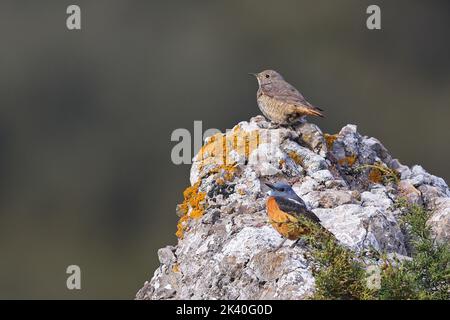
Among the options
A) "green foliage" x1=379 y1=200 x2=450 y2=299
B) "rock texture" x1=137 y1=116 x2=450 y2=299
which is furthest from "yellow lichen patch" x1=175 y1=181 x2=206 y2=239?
"green foliage" x1=379 y1=200 x2=450 y2=299

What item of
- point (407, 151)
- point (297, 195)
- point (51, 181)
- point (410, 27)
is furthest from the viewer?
point (410, 27)

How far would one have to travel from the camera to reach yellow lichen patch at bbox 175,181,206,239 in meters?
11.9

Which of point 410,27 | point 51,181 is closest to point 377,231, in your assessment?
point 51,181

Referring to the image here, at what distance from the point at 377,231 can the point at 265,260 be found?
1.22 meters

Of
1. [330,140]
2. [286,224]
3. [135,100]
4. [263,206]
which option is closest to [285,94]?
[330,140]

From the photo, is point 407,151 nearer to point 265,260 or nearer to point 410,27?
point 410,27

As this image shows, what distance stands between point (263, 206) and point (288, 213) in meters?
1.02

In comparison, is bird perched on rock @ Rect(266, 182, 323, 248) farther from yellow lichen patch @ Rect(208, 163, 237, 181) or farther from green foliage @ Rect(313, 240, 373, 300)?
yellow lichen patch @ Rect(208, 163, 237, 181)

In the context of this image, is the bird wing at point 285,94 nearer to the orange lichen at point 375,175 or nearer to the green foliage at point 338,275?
the orange lichen at point 375,175

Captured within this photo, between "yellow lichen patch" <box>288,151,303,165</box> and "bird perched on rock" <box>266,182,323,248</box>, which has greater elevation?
"yellow lichen patch" <box>288,151,303,165</box>

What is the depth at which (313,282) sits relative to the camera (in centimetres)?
1006

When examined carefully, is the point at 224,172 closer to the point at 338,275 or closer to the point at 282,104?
the point at 282,104

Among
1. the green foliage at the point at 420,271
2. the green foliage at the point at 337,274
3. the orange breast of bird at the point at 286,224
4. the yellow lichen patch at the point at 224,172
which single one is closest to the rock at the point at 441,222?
the green foliage at the point at 420,271

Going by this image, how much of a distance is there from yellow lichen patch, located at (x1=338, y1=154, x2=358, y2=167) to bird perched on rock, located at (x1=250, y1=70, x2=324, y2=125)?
859 mm
